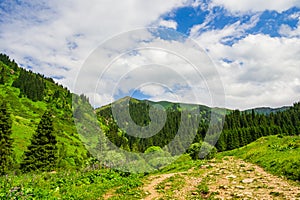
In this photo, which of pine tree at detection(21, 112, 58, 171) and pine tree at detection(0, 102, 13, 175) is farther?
pine tree at detection(0, 102, 13, 175)

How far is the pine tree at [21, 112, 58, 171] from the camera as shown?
46.4 metres

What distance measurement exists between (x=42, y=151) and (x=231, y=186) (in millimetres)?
41027

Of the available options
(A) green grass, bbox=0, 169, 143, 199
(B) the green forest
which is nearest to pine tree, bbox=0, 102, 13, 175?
Result: (B) the green forest

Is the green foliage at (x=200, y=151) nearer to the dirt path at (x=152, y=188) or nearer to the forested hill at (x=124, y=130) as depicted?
the forested hill at (x=124, y=130)

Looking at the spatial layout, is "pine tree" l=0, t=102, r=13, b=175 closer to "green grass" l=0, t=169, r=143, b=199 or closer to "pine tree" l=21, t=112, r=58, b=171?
"pine tree" l=21, t=112, r=58, b=171

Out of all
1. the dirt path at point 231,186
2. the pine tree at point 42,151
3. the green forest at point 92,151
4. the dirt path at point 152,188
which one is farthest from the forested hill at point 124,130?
the dirt path at point 152,188

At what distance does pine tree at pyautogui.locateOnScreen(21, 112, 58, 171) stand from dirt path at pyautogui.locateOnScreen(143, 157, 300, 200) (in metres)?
34.3

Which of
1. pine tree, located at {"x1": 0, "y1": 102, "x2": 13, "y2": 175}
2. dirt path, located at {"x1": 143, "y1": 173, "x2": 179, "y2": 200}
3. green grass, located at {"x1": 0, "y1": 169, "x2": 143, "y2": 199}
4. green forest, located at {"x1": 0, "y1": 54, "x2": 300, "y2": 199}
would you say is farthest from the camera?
pine tree, located at {"x1": 0, "y1": 102, "x2": 13, "y2": 175}

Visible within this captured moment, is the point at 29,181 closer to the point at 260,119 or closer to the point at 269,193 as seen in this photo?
the point at 269,193

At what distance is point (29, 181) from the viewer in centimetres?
1848

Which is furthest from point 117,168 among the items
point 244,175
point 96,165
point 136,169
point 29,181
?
point 244,175

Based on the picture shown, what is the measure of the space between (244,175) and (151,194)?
697cm

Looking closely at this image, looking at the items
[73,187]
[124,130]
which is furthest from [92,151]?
[73,187]

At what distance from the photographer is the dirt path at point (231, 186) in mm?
12480
